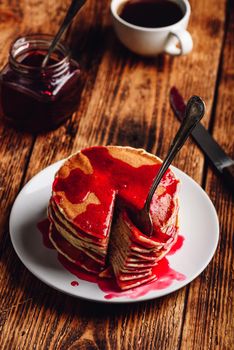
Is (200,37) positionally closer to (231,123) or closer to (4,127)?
(231,123)

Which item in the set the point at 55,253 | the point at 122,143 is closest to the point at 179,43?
the point at 122,143

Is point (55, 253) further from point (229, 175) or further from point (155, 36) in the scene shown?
point (155, 36)

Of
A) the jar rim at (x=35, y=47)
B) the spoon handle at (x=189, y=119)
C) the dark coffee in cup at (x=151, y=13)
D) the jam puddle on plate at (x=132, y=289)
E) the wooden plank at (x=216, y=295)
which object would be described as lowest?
the wooden plank at (x=216, y=295)

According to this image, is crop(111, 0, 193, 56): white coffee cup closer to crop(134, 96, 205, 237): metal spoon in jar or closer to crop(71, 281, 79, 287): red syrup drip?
crop(134, 96, 205, 237): metal spoon in jar

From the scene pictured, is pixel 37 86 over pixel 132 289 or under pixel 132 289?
over

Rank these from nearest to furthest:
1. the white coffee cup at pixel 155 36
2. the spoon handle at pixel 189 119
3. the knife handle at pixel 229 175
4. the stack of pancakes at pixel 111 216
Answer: the spoon handle at pixel 189 119 < the stack of pancakes at pixel 111 216 < the knife handle at pixel 229 175 < the white coffee cup at pixel 155 36

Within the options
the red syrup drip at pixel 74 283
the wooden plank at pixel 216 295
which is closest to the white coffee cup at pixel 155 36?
the wooden plank at pixel 216 295

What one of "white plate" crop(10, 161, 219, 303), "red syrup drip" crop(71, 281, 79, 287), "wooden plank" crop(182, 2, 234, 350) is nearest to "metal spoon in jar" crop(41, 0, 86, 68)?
"white plate" crop(10, 161, 219, 303)

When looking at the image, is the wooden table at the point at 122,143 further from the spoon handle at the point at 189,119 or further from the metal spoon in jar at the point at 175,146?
the spoon handle at the point at 189,119
